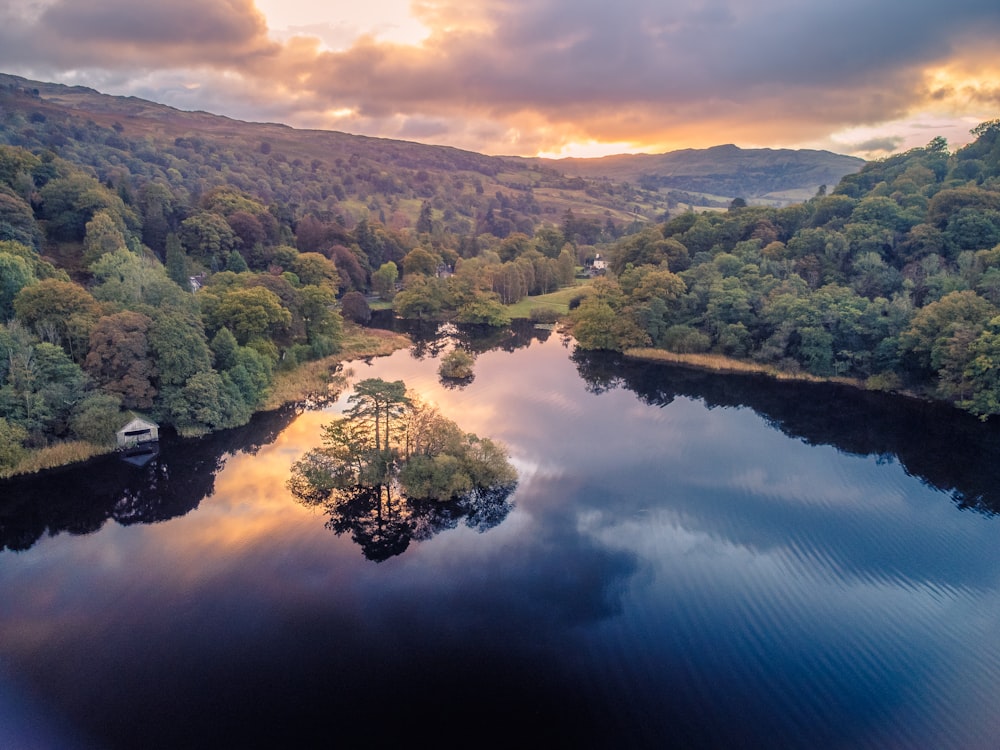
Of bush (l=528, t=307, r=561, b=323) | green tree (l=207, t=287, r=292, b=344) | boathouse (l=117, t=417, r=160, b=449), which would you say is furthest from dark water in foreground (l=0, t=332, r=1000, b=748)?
bush (l=528, t=307, r=561, b=323)

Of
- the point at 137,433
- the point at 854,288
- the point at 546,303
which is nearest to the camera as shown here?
the point at 137,433

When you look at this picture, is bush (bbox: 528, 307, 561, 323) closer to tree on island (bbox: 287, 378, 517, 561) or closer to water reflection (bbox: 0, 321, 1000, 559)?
water reflection (bbox: 0, 321, 1000, 559)

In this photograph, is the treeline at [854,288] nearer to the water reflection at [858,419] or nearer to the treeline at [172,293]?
the water reflection at [858,419]

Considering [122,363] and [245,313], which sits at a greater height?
[245,313]

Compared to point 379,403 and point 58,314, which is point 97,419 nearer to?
point 58,314

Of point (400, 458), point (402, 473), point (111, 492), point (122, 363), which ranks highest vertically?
point (122, 363)

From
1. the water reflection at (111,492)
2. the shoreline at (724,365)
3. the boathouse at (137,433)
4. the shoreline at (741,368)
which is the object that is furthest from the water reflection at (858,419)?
the boathouse at (137,433)

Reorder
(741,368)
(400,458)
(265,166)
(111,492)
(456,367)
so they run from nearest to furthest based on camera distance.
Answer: (111,492) < (400,458) < (456,367) < (741,368) < (265,166)

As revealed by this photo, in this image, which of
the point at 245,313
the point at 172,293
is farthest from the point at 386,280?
the point at 172,293
